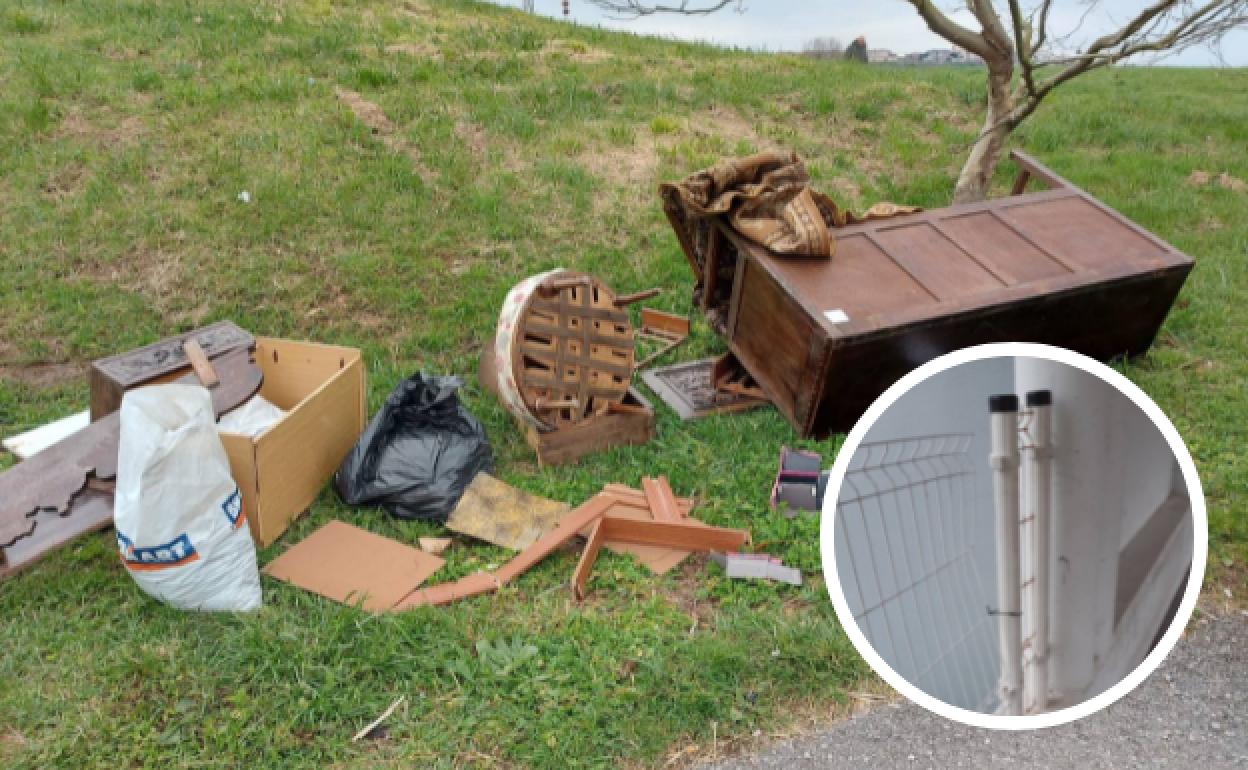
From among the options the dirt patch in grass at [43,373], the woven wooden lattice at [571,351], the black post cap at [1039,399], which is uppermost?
the black post cap at [1039,399]

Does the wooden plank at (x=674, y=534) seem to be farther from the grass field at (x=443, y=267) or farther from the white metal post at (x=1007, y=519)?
the white metal post at (x=1007, y=519)

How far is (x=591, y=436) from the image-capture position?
463 cm

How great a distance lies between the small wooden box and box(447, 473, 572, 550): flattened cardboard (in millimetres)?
362

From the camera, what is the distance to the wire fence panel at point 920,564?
4.39 feet

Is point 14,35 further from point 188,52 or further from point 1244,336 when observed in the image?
point 1244,336

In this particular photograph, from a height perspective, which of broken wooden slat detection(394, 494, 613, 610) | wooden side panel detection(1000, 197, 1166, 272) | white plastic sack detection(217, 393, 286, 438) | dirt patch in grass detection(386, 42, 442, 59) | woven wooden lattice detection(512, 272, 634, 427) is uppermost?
dirt patch in grass detection(386, 42, 442, 59)

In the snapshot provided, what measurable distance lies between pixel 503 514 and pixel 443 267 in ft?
9.05

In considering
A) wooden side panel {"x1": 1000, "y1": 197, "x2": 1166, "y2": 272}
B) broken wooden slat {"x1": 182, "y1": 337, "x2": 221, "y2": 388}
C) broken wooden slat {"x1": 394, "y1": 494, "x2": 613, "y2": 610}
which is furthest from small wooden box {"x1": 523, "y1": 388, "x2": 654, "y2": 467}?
wooden side panel {"x1": 1000, "y1": 197, "x2": 1166, "y2": 272}

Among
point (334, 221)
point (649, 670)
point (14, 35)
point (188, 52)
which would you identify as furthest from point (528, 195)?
point (14, 35)

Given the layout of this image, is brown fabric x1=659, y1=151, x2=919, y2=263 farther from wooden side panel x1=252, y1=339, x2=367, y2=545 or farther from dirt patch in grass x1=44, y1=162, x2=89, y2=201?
dirt patch in grass x1=44, y1=162, x2=89, y2=201

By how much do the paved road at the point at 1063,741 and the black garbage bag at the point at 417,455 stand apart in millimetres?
1856

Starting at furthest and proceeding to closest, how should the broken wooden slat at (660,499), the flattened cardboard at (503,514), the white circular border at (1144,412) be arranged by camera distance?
the broken wooden slat at (660,499), the flattened cardboard at (503,514), the white circular border at (1144,412)

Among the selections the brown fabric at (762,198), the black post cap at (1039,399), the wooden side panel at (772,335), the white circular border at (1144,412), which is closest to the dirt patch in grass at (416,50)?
the brown fabric at (762,198)

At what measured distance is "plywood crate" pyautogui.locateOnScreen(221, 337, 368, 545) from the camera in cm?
379
